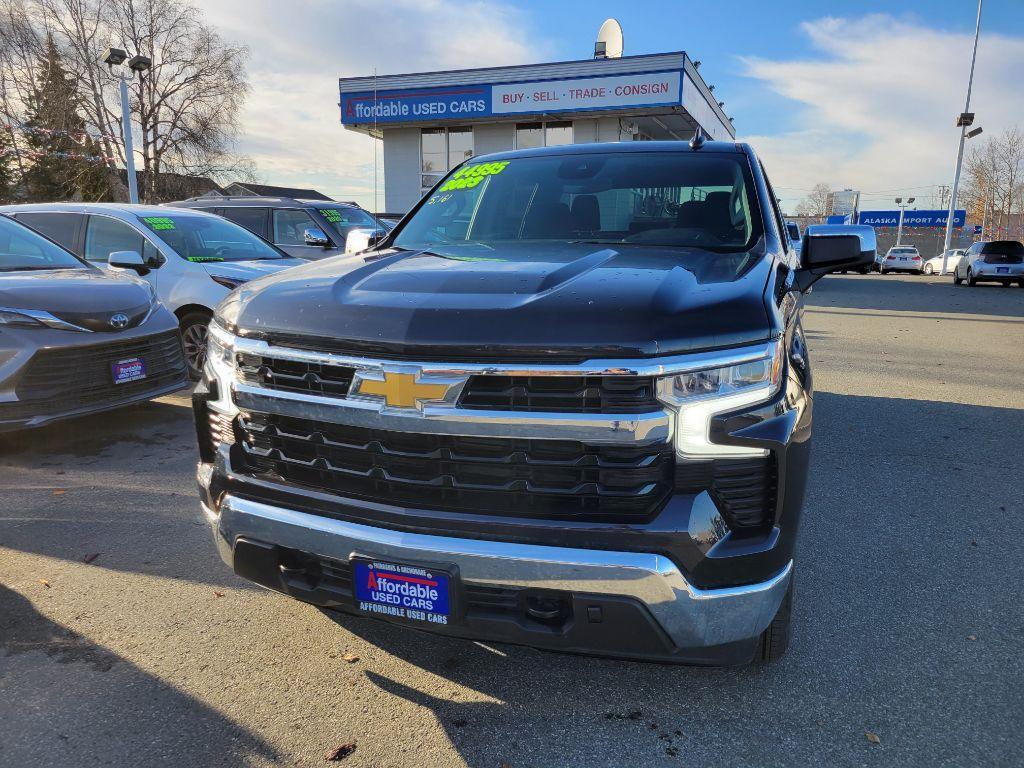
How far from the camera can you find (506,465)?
6.31ft

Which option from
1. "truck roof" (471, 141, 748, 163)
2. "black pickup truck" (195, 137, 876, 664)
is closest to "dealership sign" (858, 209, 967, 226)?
"truck roof" (471, 141, 748, 163)

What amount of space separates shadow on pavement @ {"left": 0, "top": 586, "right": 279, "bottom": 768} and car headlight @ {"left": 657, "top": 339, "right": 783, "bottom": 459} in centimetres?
155

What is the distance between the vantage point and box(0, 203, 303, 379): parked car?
6.65 m

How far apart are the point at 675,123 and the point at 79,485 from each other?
24530 mm

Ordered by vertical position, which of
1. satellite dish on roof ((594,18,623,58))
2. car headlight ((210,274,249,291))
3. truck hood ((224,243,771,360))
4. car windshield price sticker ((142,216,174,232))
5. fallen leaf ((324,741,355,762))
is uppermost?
satellite dish on roof ((594,18,623,58))

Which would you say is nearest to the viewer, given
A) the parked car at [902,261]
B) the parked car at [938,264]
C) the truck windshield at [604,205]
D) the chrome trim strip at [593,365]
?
the chrome trim strip at [593,365]

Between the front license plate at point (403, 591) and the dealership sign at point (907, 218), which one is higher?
the dealership sign at point (907, 218)

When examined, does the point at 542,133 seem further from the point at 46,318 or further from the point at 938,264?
the point at 938,264

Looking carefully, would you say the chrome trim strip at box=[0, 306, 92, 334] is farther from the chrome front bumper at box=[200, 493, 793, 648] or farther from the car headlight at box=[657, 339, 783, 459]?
the car headlight at box=[657, 339, 783, 459]

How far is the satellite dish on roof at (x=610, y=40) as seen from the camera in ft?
84.0

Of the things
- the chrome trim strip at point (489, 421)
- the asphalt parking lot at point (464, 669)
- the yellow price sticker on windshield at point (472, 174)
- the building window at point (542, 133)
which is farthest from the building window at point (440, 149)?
the chrome trim strip at point (489, 421)

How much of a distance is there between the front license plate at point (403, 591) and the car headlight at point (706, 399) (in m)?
0.74

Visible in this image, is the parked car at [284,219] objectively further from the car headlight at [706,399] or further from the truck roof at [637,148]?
the car headlight at [706,399]

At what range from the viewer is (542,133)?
81.1 ft
